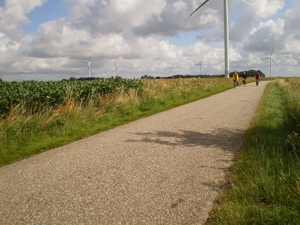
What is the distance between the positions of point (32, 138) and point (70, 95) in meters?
3.78

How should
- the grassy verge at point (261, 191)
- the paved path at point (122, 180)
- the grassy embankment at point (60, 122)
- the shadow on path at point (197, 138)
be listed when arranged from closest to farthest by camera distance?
the grassy verge at point (261, 191), the paved path at point (122, 180), the shadow on path at point (197, 138), the grassy embankment at point (60, 122)

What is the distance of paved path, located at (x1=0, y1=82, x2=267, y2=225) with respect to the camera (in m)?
3.46

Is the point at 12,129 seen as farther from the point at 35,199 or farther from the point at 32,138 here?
the point at 35,199

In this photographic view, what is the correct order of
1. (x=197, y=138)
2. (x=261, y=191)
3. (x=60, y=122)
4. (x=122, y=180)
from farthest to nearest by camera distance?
(x=60, y=122) → (x=197, y=138) → (x=122, y=180) → (x=261, y=191)

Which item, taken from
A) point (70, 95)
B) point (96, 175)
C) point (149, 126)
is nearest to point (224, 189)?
point (96, 175)

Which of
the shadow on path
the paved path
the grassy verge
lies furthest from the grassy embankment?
the grassy verge

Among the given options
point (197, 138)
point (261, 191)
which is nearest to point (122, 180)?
point (261, 191)

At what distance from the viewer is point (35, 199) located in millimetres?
4004

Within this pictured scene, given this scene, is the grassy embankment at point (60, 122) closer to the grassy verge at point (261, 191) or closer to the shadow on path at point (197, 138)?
the shadow on path at point (197, 138)

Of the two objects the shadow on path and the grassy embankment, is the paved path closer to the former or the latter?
the shadow on path

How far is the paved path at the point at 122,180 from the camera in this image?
346 cm

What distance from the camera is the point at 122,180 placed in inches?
176

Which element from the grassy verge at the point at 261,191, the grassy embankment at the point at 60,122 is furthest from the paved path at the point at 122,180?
the grassy embankment at the point at 60,122

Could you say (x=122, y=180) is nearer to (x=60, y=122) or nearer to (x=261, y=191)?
(x=261, y=191)
